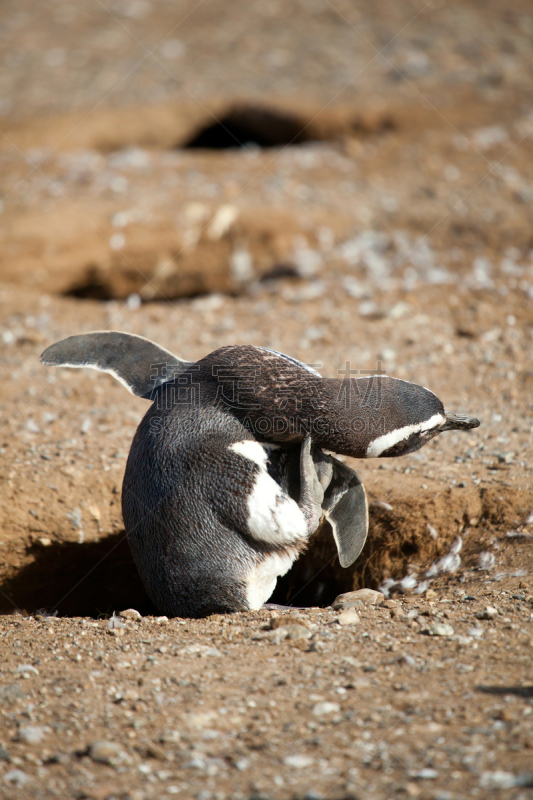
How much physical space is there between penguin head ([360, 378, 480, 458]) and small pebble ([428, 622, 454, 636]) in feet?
2.62

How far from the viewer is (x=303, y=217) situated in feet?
20.2

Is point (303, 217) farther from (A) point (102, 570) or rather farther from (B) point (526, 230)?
(A) point (102, 570)

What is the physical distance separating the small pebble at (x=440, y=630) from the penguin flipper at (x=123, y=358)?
1.51 m

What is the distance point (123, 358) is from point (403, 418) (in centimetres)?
131

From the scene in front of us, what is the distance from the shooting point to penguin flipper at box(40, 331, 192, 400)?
9.84ft

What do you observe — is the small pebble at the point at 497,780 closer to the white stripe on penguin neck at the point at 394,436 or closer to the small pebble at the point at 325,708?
the small pebble at the point at 325,708

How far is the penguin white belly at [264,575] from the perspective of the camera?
273 cm

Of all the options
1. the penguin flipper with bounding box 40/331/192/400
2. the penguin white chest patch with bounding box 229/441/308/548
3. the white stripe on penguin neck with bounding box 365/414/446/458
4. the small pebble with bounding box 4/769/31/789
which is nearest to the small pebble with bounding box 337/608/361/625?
the penguin white chest patch with bounding box 229/441/308/548

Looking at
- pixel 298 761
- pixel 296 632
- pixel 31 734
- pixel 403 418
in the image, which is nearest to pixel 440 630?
pixel 296 632

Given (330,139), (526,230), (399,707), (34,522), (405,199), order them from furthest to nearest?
(330,139)
(405,199)
(526,230)
(34,522)
(399,707)

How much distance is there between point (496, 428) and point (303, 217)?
3077 mm

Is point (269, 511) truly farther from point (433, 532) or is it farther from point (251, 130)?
point (251, 130)

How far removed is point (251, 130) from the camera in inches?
293

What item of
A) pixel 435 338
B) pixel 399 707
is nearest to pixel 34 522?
pixel 399 707
